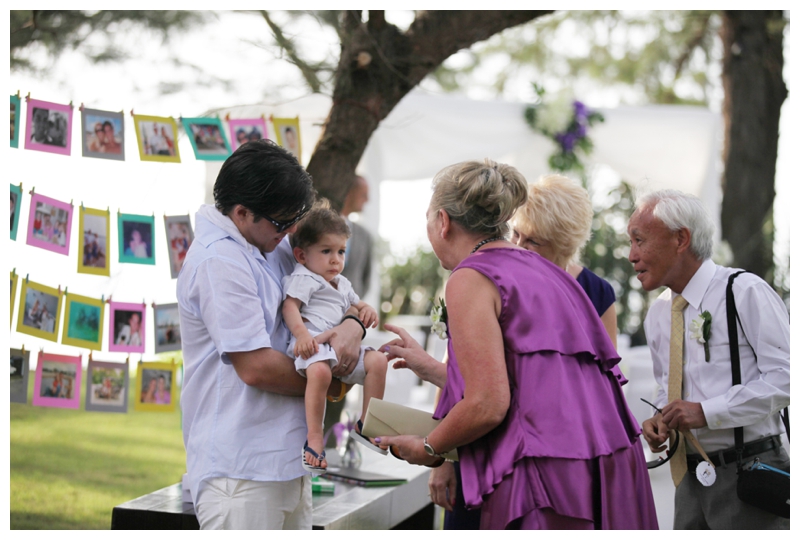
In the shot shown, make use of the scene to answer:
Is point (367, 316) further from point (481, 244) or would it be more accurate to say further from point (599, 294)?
point (599, 294)

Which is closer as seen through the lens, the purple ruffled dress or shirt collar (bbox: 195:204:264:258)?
the purple ruffled dress

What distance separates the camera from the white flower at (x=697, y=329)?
99.0 inches

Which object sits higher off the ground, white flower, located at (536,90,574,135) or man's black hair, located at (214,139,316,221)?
white flower, located at (536,90,574,135)

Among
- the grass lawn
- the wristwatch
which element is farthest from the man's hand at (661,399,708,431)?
the grass lawn

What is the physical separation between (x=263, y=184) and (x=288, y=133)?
171cm

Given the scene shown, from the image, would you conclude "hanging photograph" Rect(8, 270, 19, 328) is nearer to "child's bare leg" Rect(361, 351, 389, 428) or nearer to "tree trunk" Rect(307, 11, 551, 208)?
"tree trunk" Rect(307, 11, 551, 208)

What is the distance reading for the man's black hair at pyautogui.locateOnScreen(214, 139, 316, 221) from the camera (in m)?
2.05

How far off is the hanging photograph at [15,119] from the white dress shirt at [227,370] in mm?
1364

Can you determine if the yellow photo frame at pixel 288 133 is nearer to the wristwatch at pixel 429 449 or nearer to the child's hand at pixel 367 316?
the child's hand at pixel 367 316

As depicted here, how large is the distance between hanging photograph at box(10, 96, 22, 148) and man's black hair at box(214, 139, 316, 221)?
1406 mm

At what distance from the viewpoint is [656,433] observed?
101 inches

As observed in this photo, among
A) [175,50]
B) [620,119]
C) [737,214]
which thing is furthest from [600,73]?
[175,50]
